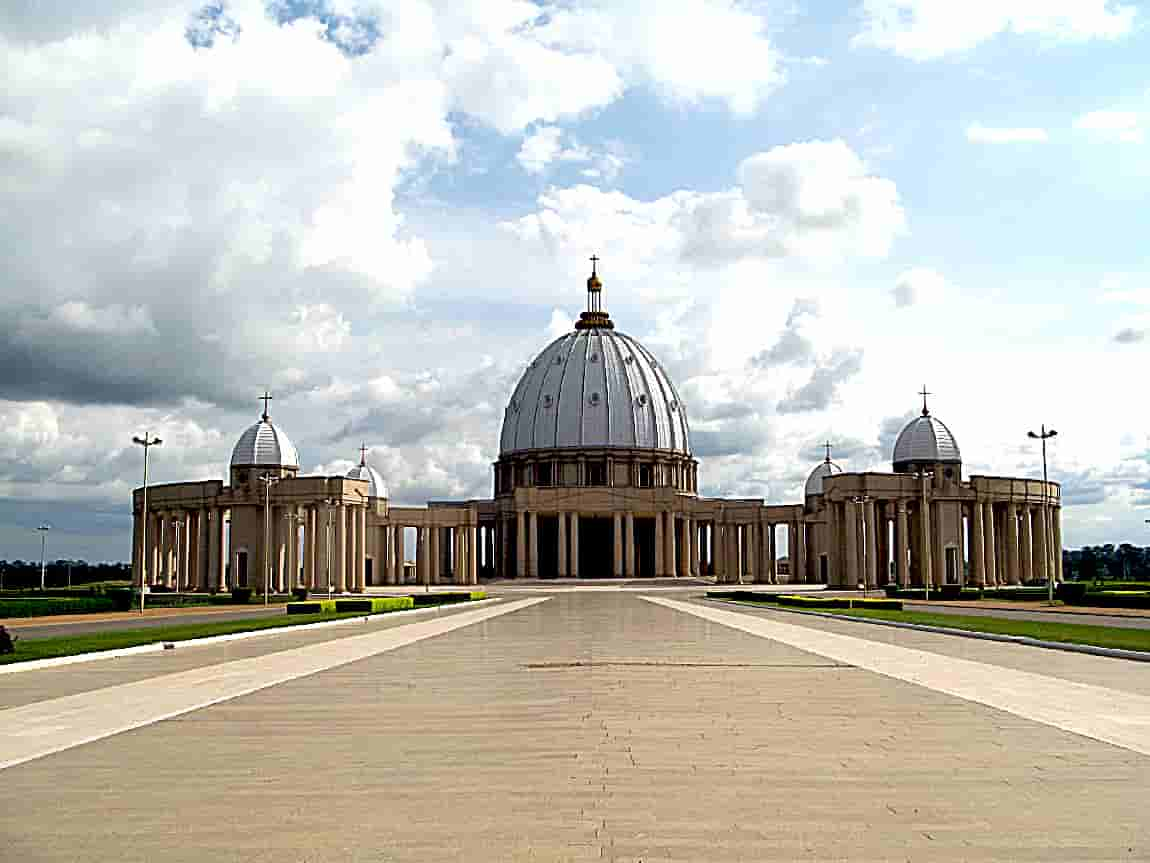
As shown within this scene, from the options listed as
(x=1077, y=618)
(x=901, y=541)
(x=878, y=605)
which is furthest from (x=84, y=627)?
(x=901, y=541)

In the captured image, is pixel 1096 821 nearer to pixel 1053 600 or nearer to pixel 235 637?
pixel 235 637

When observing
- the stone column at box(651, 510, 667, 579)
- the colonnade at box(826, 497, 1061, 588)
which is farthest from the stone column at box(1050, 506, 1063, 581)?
the stone column at box(651, 510, 667, 579)

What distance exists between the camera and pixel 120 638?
26797 millimetres

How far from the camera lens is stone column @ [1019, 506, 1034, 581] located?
9925 cm

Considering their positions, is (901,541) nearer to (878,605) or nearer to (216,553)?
(878,605)

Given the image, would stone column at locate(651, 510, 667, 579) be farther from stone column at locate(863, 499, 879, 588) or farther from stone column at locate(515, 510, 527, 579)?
stone column at locate(863, 499, 879, 588)

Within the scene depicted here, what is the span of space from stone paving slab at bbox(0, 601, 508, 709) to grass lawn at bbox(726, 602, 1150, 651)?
16218mm

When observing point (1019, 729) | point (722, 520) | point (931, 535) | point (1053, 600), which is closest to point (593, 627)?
point (1019, 729)

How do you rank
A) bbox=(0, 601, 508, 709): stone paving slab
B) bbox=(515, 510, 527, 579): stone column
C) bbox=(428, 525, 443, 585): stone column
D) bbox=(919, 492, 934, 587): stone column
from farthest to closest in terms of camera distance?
bbox=(428, 525, 443, 585): stone column < bbox=(515, 510, 527, 579): stone column < bbox=(919, 492, 934, 587): stone column < bbox=(0, 601, 508, 709): stone paving slab

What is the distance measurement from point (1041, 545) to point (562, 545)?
39513mm

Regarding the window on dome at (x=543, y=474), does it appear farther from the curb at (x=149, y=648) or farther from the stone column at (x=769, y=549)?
the curb at (x=149, y=648)

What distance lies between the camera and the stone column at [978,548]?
95.6 meters

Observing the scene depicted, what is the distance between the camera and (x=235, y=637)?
1160 inches

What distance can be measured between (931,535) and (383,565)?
1832 inches
